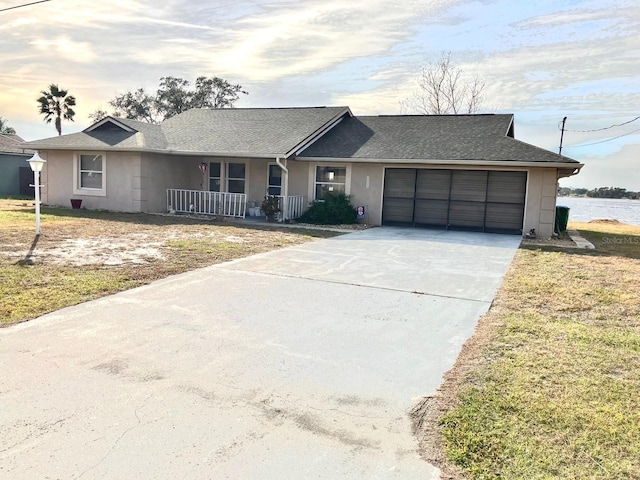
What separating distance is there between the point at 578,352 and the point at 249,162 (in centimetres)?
1493

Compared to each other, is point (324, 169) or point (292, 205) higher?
point (324, 169)

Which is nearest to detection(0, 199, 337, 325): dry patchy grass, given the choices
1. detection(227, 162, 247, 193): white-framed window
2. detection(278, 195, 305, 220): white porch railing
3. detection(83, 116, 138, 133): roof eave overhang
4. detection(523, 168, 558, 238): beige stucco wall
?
detection(278, 195, 305, 220): white porch railing

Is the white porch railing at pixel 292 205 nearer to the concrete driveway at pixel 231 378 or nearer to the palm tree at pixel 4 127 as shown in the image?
the concrete driveway at pixel 231 378

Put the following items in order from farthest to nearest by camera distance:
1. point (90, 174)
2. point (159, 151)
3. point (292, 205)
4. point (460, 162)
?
point (90, 174)
point (292, 205)
point (159, 151)
point (460, 162)

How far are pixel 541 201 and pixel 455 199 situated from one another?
272 cm

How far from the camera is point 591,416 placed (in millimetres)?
3232

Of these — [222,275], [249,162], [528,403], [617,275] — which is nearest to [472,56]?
[249,162]

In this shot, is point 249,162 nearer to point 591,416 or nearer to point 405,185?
point 405,185

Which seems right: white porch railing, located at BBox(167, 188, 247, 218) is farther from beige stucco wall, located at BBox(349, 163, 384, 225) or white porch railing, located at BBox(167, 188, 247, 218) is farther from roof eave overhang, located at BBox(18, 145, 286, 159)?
beige stucco wall, located at BBox(349, 163, 384, 225)

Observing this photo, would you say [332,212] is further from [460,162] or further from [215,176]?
[215,176]

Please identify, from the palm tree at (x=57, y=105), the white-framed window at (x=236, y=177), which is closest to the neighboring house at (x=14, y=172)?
the palm tree at (x=57, y=105)

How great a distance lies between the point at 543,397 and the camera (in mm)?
3520

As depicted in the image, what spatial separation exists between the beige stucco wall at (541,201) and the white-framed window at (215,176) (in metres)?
11.3

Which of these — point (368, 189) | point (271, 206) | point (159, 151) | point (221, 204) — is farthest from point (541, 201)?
point (159, 151)
